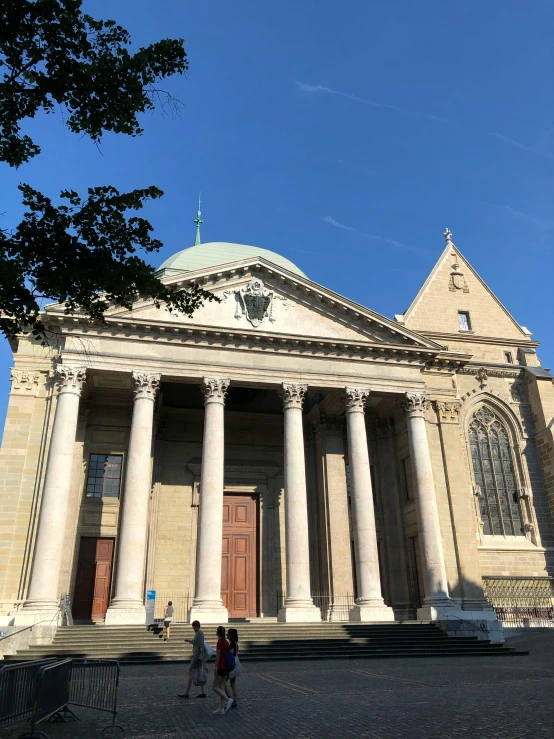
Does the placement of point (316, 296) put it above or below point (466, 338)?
below

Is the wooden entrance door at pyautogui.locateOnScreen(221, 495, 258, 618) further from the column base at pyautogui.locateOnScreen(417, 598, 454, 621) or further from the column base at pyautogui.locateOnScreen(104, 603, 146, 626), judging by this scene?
the column base at pyautogui.locateOnScreen(417, 598, 454, 621)

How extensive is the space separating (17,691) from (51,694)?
0.69 m

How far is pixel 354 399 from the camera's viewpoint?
2572cm

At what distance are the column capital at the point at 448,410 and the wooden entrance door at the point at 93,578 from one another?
53.7ft

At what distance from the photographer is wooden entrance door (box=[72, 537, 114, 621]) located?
81.4ft

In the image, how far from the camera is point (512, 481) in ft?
100

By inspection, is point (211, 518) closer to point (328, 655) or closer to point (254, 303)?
point (328, 655)

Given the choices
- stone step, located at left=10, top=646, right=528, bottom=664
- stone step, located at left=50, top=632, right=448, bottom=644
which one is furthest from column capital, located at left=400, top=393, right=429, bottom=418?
stone step, located at left=10, top=646, right=528, bottom=664

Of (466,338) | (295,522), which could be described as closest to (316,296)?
(295,522)

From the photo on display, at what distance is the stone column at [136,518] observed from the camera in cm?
2002

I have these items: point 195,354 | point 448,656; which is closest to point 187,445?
Answer: point 195,354

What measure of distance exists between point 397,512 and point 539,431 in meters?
9.41

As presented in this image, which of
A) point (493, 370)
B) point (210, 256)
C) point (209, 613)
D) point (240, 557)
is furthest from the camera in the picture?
point (210, 256)

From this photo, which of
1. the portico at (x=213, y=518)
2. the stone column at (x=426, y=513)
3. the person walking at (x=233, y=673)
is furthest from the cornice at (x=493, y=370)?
the person walking at (x=233, y=673)
